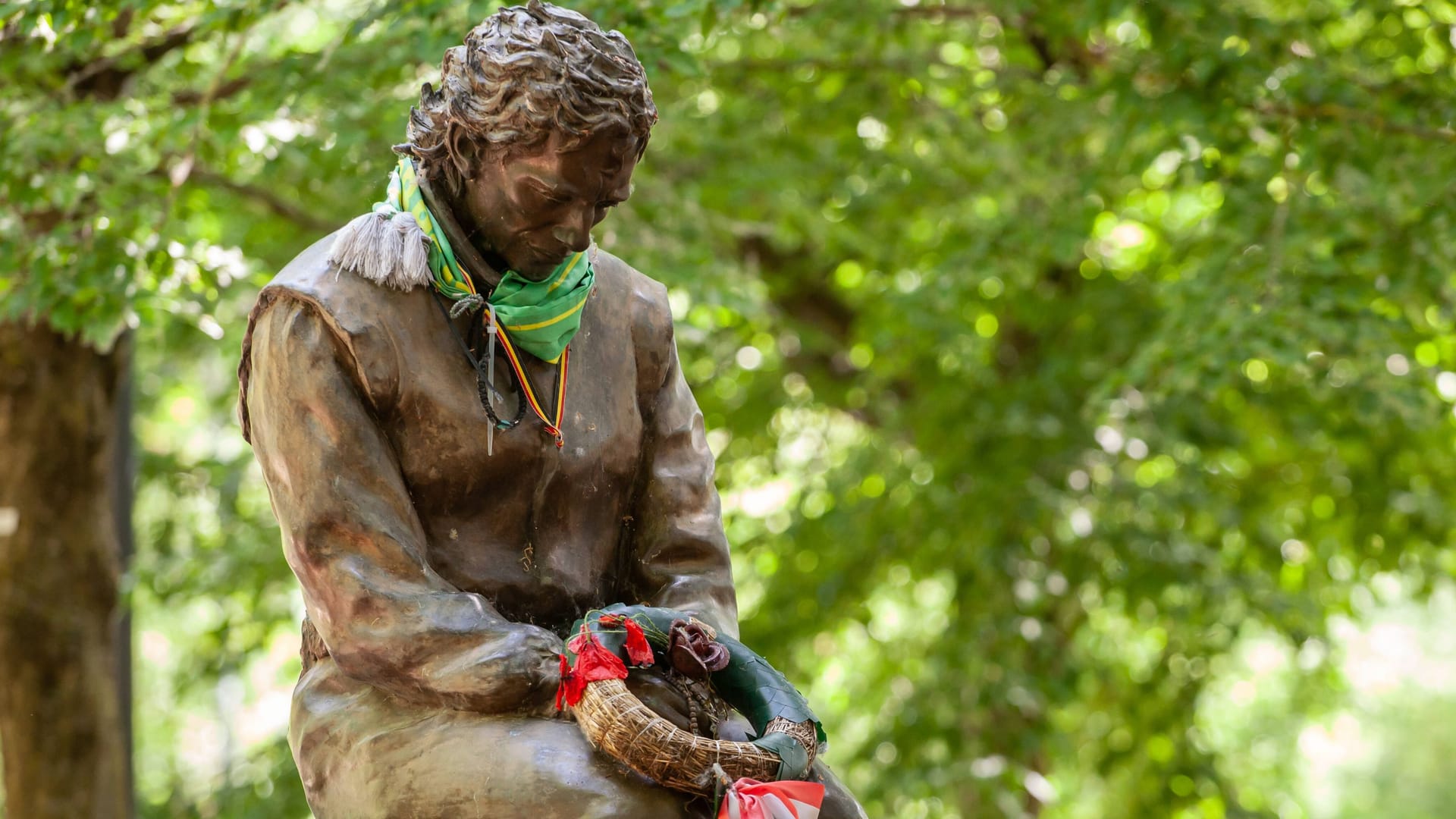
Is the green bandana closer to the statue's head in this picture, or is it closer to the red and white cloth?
the statue's head

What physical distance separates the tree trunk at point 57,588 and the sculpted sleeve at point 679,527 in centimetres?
421

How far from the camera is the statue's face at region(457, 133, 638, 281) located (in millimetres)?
2748

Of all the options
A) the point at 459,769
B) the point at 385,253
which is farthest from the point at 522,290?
the point at 459,769

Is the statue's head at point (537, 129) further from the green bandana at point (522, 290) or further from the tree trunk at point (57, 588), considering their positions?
the tree trunk at point (57, 588)

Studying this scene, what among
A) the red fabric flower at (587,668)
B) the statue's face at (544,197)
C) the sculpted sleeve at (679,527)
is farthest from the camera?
the sculpted sleeve at (679,527)

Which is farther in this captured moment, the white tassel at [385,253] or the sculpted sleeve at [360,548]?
the white tassel at [385,253]

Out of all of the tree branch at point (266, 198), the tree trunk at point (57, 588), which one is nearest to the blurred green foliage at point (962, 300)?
the tree branch at point (266, 198)

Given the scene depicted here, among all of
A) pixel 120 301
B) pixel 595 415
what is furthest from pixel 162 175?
pixel 595 415

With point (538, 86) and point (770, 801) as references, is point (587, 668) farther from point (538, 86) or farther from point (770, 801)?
point (538, 86)

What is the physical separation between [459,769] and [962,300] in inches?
230

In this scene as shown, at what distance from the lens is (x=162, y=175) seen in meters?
6.13

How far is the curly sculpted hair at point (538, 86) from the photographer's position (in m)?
2.71

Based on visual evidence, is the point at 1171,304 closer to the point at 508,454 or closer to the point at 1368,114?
the point at 1368,114

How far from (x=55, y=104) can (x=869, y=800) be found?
4072 millimetres
